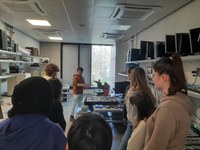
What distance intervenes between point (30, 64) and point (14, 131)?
21.0 feet

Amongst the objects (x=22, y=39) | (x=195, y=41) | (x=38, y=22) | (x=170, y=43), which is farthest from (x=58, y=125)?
(x=22, y=39)

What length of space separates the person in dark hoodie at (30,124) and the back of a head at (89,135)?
1.48ft

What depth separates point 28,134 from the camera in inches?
49.7

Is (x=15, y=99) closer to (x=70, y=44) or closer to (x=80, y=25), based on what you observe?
(x=80, y=25)

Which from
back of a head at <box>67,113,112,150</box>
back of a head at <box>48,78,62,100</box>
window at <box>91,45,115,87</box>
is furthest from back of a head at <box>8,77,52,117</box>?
window at <box>91,45,115,87</box>

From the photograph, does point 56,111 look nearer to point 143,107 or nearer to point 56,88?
point 56,88

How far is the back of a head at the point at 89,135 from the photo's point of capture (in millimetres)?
875

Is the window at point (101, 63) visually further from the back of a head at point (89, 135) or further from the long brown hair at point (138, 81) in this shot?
the back of a head at point (89, 135)

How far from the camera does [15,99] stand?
1.30m

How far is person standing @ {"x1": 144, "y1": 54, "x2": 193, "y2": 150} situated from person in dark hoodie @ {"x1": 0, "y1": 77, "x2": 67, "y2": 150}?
62 cm

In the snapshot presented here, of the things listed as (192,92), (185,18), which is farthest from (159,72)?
(185,18)

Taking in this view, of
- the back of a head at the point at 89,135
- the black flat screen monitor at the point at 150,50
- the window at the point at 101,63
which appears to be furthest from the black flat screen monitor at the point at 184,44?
the window at the point at 101,63

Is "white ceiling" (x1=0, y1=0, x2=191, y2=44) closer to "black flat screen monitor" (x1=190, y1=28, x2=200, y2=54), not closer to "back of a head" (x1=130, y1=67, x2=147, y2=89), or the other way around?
"black flat screen monitor" (x1=190, y1=28, x2=200, y2=54)

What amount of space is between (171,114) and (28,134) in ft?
2.95
